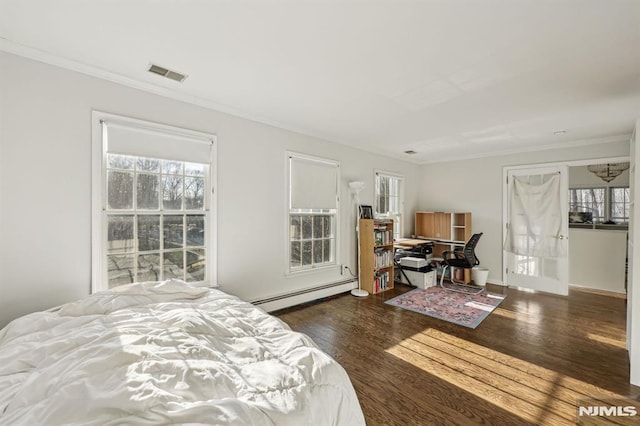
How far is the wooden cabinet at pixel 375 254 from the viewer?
4613 millimetres

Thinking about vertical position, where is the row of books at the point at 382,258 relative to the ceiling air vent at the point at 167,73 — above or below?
below

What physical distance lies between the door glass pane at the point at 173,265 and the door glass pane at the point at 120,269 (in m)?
0.29

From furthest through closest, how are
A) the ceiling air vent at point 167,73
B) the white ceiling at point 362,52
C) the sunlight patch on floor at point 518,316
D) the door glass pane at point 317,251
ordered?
the door glass pane at point 317,251
the sunlight patch on floor at point 518,316
the ceiling air vent at point 167,73
the white ceiling at point 362,52

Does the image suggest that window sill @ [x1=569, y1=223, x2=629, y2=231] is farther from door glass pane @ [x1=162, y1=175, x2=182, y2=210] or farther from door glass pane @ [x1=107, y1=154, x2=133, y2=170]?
door glass pane @ [x1=107, y1=154, x2=133, y2=170]

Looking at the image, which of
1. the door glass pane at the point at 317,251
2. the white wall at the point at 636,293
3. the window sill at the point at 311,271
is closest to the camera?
the white wall at the point at 636,293

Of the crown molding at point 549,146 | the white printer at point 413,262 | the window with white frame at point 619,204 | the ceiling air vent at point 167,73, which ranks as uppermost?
the ceiling air vent at point 167,73

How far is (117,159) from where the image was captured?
2.51 meters

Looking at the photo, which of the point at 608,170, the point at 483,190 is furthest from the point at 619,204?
the point at 483,190

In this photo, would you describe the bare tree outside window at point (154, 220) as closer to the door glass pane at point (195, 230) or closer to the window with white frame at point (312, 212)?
the door glass pane at point (195, 230)

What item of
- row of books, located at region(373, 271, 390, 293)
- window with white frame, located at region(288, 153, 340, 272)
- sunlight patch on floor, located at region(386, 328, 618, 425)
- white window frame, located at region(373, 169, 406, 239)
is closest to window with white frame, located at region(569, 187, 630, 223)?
white window frame, located at region(373, 169, 406, 239)

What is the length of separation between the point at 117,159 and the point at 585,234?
23.9 ft

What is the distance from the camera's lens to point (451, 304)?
13.3ft

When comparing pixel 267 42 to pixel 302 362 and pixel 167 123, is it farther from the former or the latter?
pixel 302 362

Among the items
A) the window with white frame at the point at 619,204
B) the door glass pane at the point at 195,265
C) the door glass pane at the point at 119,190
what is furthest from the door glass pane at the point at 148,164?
the window with white frame at the point at 619,204
